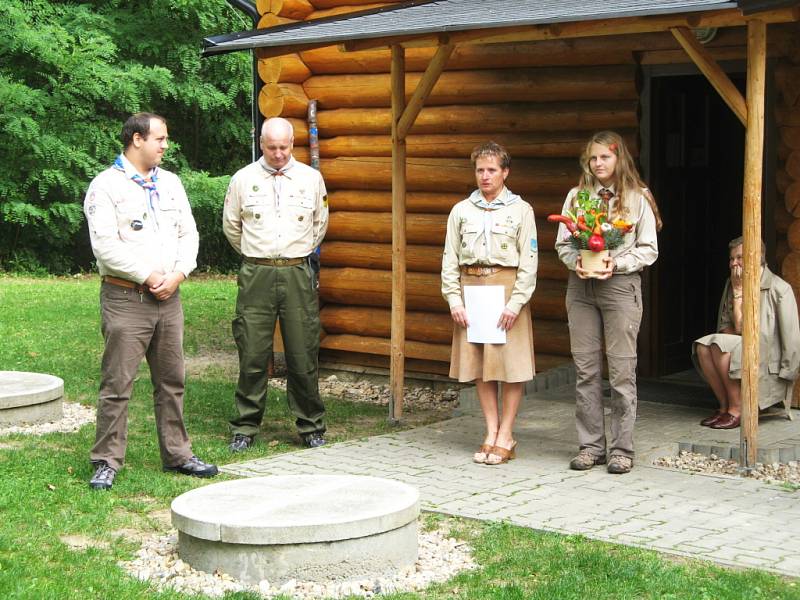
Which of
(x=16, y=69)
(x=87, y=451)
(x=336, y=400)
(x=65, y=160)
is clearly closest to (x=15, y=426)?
(x=87, y=451)

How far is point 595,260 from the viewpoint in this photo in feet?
23.2

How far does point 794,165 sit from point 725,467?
2409 millimetres

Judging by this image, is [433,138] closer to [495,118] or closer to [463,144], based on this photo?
[463,144]

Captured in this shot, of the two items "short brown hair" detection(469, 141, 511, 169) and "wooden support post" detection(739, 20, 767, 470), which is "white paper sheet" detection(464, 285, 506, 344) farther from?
"wooden support post" detection(739, 20, 767, 470)

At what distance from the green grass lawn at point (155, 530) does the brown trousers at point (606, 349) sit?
1500mm

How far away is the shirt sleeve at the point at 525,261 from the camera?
7.39 m

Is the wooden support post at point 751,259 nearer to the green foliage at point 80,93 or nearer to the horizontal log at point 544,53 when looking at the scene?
the horizontal log at point 544,53

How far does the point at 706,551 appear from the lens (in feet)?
18.3

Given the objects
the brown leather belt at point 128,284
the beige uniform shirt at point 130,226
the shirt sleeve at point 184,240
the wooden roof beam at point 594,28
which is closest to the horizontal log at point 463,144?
the wooden roof beam at point 594,28

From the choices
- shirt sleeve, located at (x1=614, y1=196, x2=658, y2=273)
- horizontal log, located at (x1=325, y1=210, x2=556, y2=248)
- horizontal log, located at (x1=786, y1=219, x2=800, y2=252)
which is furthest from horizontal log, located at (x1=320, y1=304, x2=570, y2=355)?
shirt sleeve, located at (x1=614, y1=196, x2=658, y2=273)

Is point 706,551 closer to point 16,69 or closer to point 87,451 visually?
point 87,451

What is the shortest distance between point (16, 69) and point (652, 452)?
1760 cm

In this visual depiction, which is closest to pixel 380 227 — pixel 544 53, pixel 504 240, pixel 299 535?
pixel 544 53

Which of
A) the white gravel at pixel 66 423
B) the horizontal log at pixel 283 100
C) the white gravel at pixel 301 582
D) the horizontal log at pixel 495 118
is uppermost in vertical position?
the horizontal log at pixel 283 100
